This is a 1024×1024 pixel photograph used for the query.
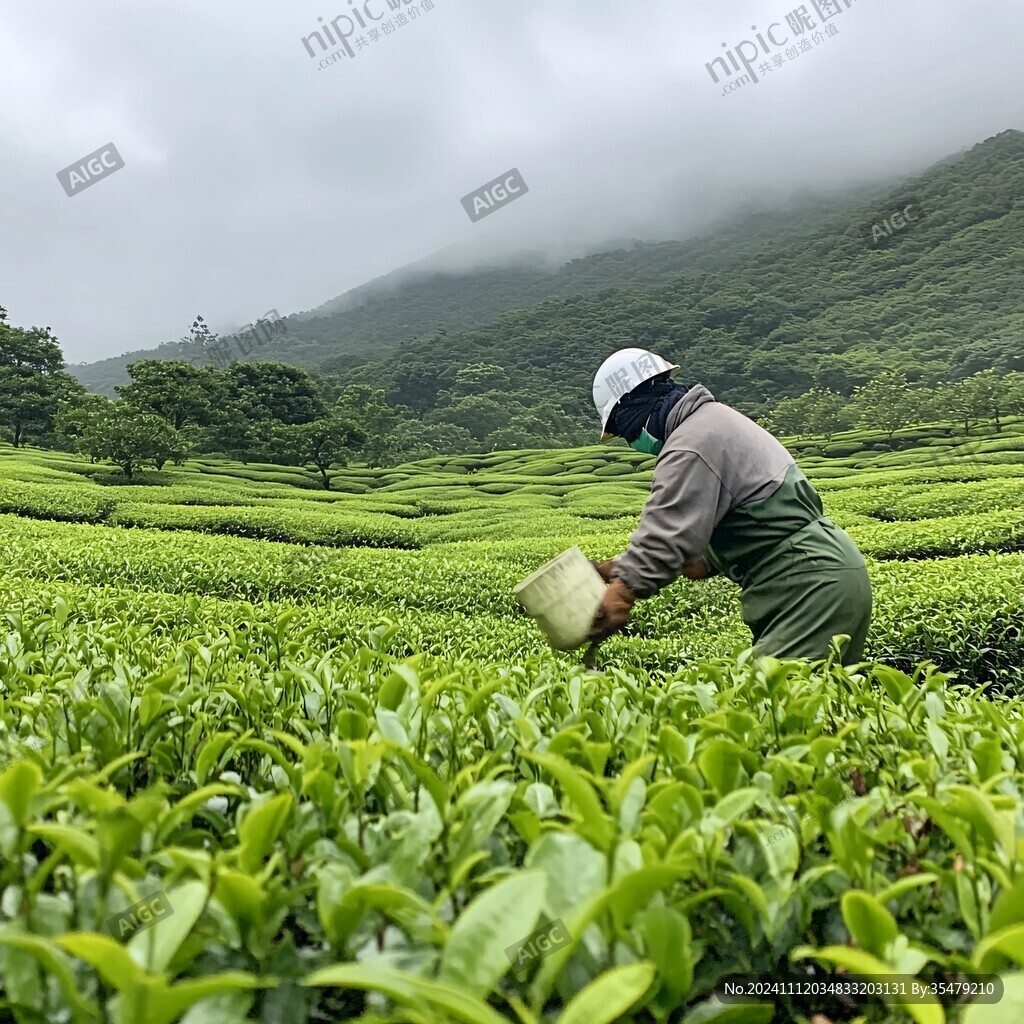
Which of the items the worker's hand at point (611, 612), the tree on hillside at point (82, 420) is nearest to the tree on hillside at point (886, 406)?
the tree on hillside at point (82, 420)

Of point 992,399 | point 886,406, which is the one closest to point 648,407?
point 992,399

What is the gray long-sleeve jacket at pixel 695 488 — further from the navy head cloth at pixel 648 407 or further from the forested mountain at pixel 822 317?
the forested mountain at pixel 822 317

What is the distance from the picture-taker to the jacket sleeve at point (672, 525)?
6.41 ft

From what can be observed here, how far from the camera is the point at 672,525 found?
6.46 ft

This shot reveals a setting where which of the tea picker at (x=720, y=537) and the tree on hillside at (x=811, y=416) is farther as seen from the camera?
the tree on hillside at (x=811, y=416)

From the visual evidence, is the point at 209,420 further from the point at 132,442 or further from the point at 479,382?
the point at 479,382

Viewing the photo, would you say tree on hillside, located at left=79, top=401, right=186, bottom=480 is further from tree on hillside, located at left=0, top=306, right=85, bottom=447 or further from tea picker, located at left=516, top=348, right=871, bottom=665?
tea picker, located at left=516, top=348, right=871, bottom=665

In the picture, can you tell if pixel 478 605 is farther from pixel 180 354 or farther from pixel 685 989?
pixel 180 354

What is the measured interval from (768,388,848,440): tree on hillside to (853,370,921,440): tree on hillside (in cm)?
49

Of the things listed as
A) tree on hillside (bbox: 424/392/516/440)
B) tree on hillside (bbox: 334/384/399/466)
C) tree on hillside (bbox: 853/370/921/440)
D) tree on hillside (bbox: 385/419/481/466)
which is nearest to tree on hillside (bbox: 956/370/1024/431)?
tree on hillside (bbox: 853/370/921/440)

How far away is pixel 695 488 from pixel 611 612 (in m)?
0.39

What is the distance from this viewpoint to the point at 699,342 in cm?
3253

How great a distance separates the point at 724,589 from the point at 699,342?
2886 cm

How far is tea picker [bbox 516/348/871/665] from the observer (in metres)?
1.95
